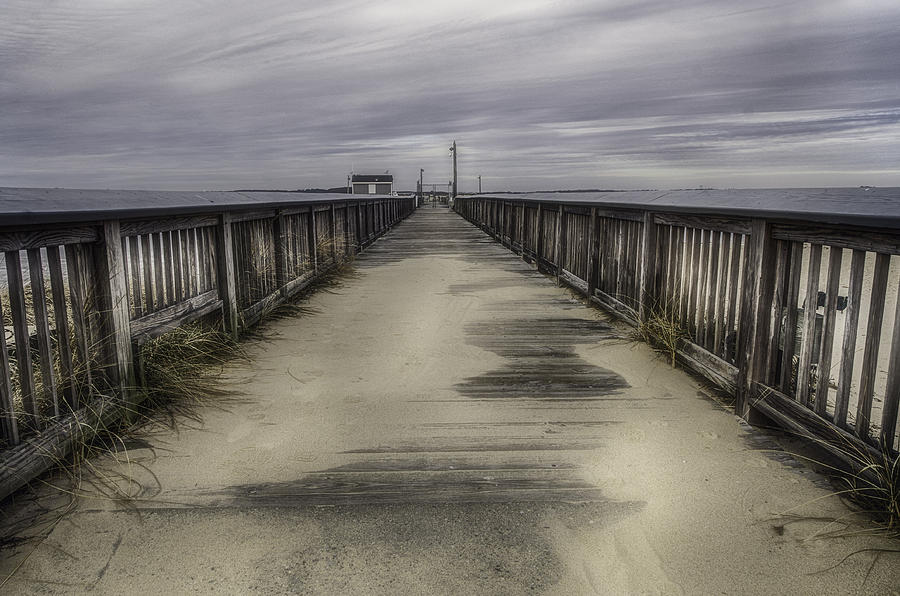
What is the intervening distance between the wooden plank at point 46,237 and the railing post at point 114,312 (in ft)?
0.37

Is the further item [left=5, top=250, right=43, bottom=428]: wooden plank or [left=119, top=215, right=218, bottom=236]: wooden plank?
[left=119, top=215, right=218, bottom=236]: wooden plank

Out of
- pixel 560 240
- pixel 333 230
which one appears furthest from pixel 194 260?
pixel 333 230

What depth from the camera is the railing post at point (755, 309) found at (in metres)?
3.57

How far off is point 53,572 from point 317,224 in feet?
26.8

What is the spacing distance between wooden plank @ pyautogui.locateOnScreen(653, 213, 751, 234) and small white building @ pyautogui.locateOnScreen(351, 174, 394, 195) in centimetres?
7993

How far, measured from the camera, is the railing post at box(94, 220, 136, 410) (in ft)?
11.1

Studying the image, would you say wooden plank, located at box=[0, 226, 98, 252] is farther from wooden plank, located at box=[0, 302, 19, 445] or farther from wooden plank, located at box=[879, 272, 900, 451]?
wooden plank, located at box=[879, 272, 900, 451]

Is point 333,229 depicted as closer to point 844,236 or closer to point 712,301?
point 712,301

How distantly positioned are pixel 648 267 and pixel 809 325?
248 centimetres

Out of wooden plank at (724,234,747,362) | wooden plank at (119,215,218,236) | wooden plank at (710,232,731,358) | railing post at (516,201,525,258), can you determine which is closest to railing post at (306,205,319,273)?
wooden plank at (119,215,218,236)

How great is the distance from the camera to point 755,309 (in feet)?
11.9

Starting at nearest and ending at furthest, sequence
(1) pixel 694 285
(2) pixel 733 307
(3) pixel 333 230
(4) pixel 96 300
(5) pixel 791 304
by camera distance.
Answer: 1. (4) pixel 96 300
2. (5) pixel 791 304
3. (2) pixel 733 307
4. (1) pixel 694 285
5. (3) pixel 333 230

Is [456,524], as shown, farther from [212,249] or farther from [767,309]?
[212,249]

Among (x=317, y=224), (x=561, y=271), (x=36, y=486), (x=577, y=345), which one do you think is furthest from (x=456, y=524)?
(x=317, y=224)
